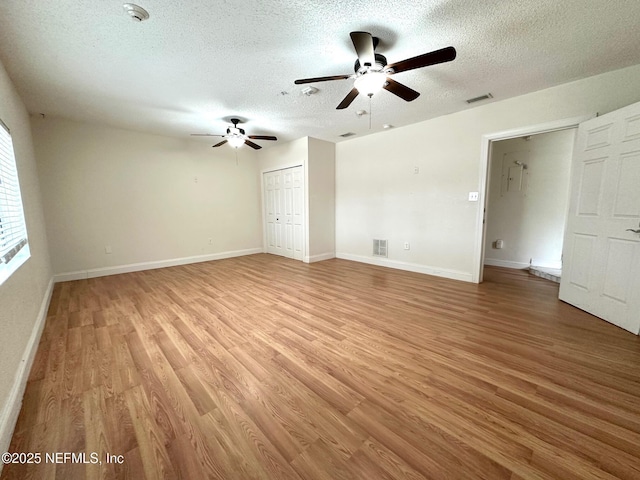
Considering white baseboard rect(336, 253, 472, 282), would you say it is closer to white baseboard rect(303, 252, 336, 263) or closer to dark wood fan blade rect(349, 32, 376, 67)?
white baseboard rect(303, 252, 336, 263)

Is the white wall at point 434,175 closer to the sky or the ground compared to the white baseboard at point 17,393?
closer to the sky

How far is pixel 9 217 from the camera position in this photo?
84.0 inches

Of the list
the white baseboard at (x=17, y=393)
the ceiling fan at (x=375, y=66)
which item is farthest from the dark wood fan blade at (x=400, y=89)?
the white baseboard at (x=17, y=393)

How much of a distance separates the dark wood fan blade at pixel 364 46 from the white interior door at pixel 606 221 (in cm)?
256

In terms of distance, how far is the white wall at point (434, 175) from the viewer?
2895 millimetres

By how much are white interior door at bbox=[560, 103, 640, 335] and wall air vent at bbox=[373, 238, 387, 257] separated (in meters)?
2.59

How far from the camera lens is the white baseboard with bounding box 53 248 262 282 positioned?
4121 millimetres

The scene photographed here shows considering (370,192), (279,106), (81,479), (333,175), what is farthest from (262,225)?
(81,479)

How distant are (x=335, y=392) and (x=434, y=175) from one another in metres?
3.78

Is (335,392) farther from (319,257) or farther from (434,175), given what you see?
(319,257)

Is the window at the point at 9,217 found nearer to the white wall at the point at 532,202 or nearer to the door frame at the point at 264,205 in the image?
the door frame at the point at 264,205

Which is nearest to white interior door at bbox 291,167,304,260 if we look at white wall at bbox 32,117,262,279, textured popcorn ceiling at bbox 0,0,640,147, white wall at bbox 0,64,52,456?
white wall at bbox 32,117,262,279

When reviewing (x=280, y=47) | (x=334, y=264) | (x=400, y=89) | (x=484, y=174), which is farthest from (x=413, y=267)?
(x=280, y=47)

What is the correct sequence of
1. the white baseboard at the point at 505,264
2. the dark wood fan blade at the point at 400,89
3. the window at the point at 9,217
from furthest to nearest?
the white baseboard at the point at 505,264, the dark wood fan blade at the point at 400,89, the window at the point at 9,217
